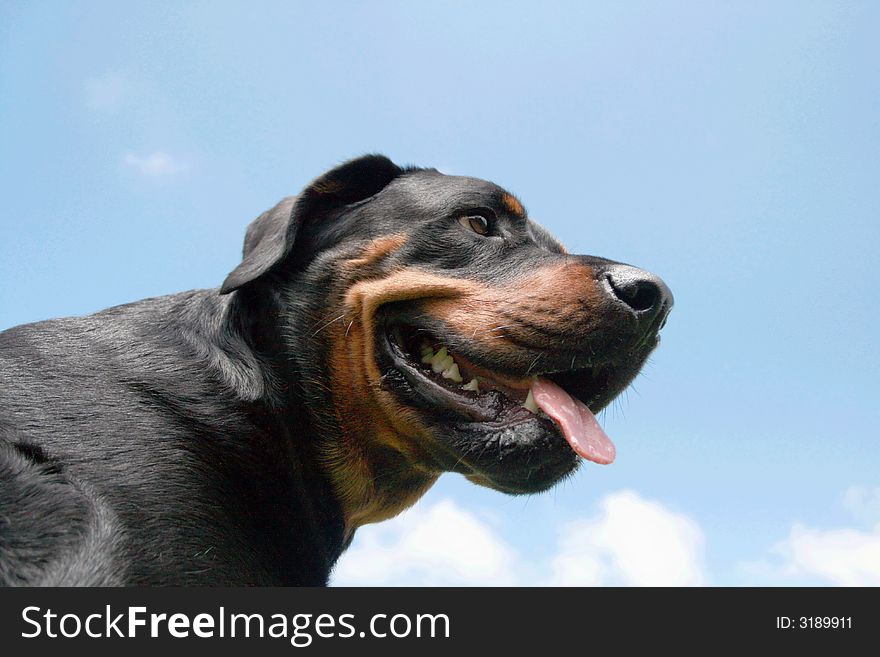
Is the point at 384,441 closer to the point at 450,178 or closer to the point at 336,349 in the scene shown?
the point at 336,349

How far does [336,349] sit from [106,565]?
1425 millimetres

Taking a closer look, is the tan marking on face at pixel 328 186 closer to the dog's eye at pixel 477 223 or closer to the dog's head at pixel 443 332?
the dog's head at pixel 443 332

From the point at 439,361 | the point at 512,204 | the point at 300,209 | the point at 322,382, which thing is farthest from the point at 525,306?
the point at 300,209

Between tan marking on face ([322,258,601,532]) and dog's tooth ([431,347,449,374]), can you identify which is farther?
dog's tooth ([431,347,449,374])

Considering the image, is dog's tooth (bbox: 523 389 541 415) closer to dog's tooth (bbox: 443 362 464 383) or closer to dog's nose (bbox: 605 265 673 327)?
dog's tooth (bbox: 443 362 464 383)

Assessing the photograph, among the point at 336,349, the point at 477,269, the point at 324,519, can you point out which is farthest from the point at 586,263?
the point at 324,519

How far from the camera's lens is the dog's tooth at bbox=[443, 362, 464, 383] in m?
3.72

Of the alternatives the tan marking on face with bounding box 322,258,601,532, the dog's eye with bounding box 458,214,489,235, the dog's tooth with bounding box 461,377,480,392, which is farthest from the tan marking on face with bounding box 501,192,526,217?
the dog's tooth with bounding box 461,377,480,392

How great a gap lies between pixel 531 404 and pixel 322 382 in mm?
980

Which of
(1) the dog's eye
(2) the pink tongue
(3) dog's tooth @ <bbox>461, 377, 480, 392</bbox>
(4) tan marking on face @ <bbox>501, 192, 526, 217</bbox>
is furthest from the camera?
(4) tan marking on face @ <bbox>501, 192, 526, 217</bbox>

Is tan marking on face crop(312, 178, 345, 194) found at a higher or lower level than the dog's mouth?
higher

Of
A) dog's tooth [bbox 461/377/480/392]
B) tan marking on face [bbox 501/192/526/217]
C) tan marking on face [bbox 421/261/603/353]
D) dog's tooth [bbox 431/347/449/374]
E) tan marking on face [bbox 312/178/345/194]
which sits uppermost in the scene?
tan marking on face [bbox 312/178/345/194]

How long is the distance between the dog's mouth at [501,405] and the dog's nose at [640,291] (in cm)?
27

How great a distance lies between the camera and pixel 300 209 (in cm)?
398
